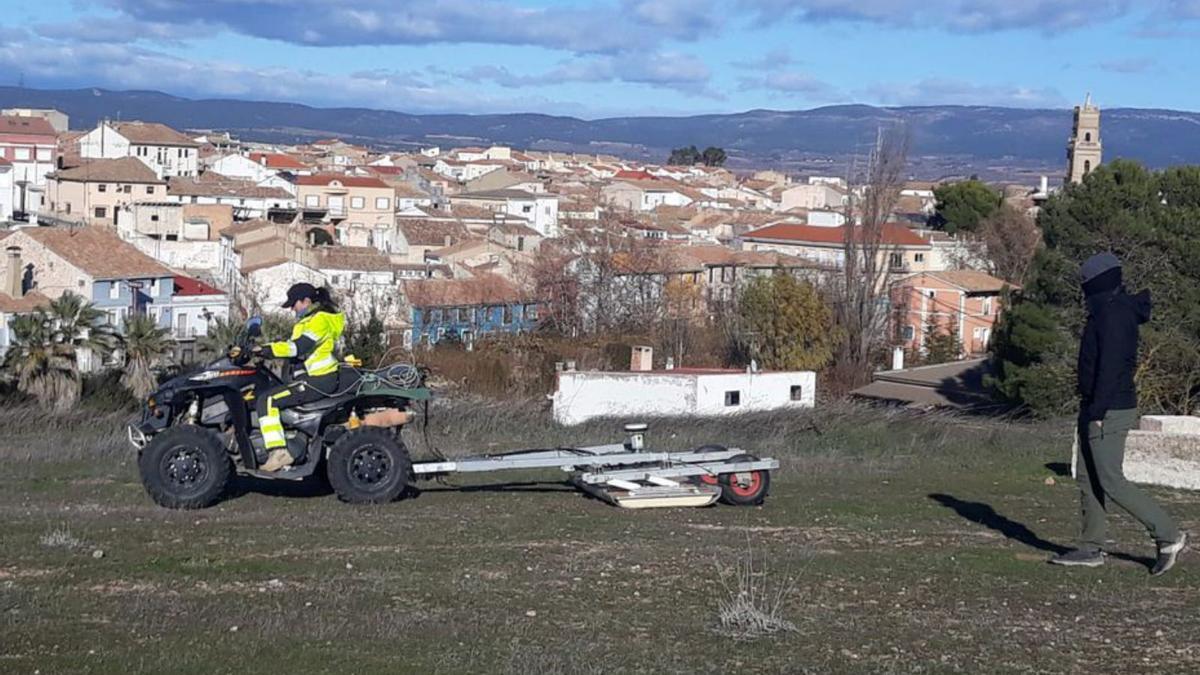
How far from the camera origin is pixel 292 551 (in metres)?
10.1

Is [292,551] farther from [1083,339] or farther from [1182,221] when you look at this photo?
[1182,221]

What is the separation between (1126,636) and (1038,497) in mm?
6752

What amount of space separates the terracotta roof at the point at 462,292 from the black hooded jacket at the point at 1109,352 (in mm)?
56445

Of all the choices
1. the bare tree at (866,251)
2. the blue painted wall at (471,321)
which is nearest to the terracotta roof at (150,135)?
the blue painted wall at (471,321)

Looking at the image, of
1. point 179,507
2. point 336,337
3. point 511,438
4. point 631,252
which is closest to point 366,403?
point 336,337

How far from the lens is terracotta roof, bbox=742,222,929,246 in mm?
89438

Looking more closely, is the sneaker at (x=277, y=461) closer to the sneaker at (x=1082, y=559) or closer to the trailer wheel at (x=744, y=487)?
the trailer wheel at (x=744, y=487)

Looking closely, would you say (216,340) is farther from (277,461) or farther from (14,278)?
(277,461)

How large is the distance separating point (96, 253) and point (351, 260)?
38.4 feet

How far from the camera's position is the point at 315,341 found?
1261 cm

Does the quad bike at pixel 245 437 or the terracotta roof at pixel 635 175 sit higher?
the terracotta roof at pixel 635 175

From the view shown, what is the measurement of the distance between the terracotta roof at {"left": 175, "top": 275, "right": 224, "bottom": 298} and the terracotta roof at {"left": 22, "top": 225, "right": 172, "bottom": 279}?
3.86ft

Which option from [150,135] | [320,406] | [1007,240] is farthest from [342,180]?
[320,406]

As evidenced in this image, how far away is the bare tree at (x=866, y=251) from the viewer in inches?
2520
